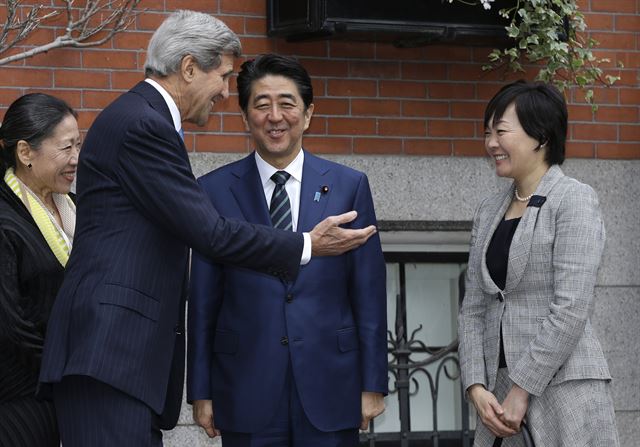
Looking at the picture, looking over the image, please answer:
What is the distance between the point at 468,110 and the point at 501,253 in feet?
7.38

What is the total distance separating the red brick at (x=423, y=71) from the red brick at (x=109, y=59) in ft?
4.76

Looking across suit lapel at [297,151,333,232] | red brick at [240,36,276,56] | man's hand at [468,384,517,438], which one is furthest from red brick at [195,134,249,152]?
man's hand at [468,384,517,438]

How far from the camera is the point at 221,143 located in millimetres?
7012

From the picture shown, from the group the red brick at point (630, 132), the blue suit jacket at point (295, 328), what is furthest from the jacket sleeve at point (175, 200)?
the red brick at point (630, 132)

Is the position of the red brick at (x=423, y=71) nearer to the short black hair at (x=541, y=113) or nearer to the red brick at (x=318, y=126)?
the red brick at (x=318, y=126)

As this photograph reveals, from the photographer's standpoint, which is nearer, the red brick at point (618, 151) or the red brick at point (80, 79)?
the red brick at point (80, 79)

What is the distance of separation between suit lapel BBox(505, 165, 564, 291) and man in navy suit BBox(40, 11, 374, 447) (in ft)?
3.48

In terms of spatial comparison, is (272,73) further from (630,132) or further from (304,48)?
(630,132)

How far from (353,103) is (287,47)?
18.0 inches

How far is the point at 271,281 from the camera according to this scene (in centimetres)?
522

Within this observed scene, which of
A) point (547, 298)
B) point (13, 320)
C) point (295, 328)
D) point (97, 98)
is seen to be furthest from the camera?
point (97, 98)

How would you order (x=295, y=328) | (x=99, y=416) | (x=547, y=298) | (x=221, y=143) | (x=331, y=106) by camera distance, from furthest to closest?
(x=331, y=106)
(x=221, y=143)
(x=295, y=328)
(x=547, y=298)
(x=99, y=416)

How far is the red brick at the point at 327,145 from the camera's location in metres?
7.07

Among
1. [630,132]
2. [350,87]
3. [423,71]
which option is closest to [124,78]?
[350,87]
